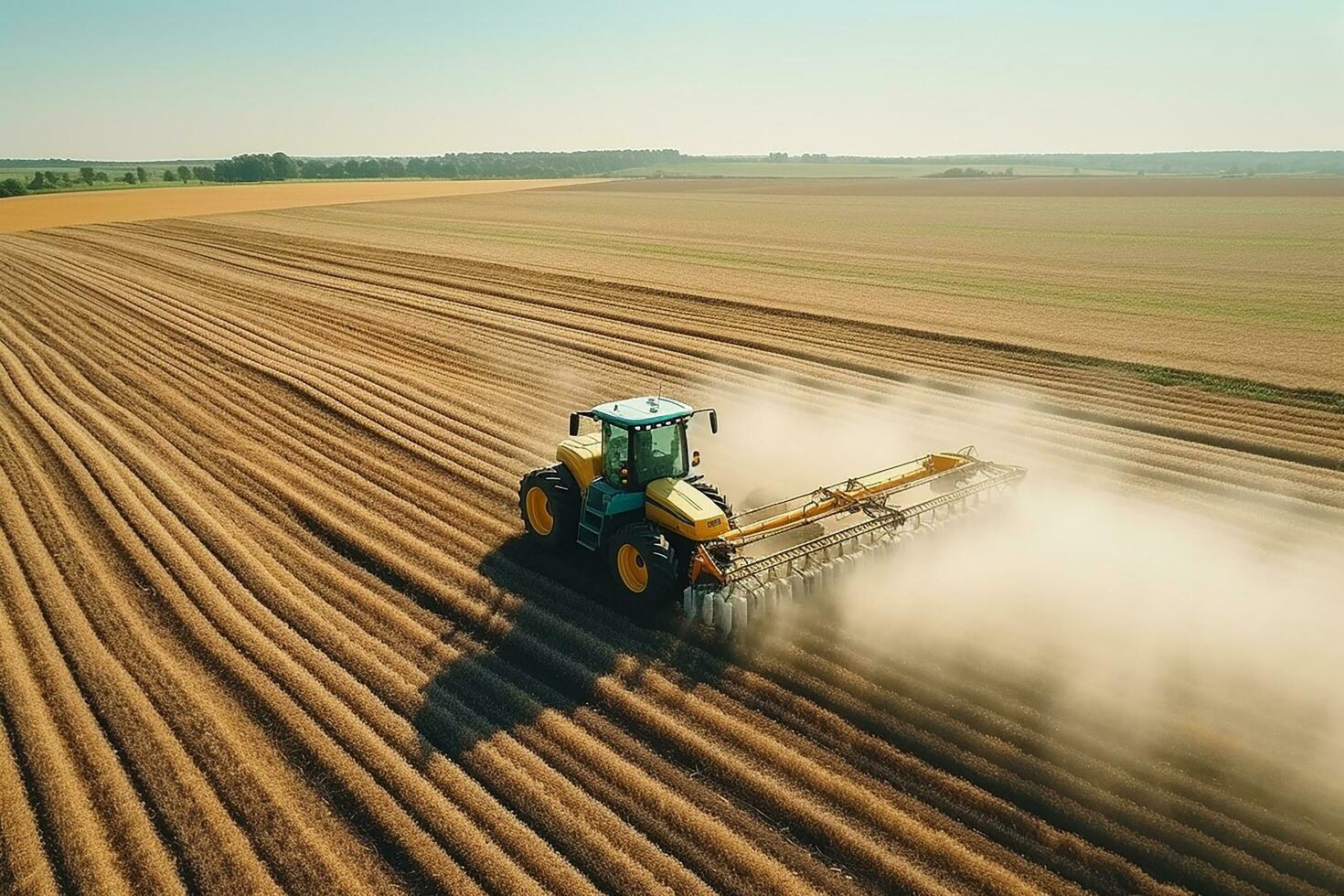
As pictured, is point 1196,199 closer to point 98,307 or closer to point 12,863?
point 98,307

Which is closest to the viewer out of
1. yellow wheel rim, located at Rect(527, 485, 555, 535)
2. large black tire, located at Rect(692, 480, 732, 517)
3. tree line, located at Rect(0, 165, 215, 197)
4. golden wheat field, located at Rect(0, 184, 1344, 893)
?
golden wheat field, located at Rect(0, 184, 1344, 893)

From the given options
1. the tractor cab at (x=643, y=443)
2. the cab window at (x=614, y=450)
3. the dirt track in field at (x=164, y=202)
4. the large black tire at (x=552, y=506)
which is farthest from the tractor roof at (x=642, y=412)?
the dirt track in field at (x=164, y=202)

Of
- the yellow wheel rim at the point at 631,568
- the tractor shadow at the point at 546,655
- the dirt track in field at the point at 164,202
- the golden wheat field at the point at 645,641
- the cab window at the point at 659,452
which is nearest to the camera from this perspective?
the golden wheat field at the point at 645,641

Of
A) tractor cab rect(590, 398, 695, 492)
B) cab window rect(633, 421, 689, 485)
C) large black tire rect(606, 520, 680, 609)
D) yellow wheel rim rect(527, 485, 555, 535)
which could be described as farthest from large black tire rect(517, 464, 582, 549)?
cab window rect(633, 421, 689, 485)

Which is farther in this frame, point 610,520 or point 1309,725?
point 610,520

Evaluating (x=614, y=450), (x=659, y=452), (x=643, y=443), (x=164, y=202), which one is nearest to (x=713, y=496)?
(x=659, y=452)

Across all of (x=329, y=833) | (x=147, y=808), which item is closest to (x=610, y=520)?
(x=329, y=833)

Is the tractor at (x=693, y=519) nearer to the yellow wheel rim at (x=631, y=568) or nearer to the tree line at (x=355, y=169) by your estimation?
the yellow wheel rim at (x=631, y=568)

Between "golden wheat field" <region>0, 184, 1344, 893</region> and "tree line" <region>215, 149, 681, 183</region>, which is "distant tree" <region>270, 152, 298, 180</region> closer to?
"tree line" <region>215, 149, 681, 183</region>
